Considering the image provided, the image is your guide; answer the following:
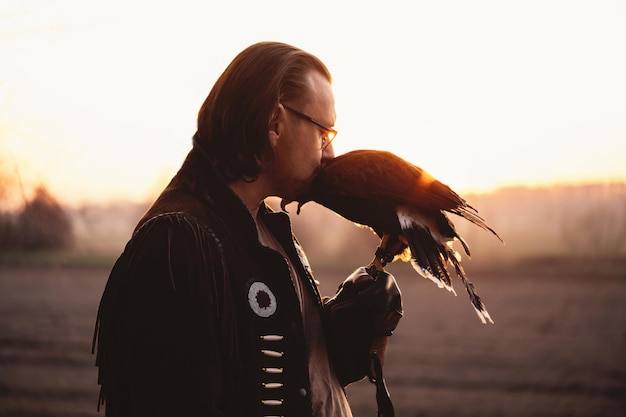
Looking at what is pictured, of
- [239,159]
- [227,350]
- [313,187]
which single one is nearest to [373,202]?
[313,187]

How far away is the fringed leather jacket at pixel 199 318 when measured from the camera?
67.8 inches

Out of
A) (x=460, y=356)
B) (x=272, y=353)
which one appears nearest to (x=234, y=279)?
(x=272, y=353)

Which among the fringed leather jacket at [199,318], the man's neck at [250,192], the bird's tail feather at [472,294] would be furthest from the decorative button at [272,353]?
the bird's tail feather at [472,294]

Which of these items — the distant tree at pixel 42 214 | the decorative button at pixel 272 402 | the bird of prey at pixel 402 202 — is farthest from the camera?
the distant tree at pixel 42 214

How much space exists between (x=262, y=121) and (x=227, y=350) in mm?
576

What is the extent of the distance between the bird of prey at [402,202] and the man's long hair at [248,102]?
226 millimetres

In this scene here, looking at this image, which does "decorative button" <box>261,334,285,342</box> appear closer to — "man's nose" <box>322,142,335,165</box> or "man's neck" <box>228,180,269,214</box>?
"man's neck" <box>228,180,269,214</box>

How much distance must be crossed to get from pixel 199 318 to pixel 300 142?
56 centimetres

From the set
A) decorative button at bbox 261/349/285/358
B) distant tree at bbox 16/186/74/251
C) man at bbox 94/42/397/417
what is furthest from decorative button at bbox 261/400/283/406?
distant tree at bbox 16/186/74/251

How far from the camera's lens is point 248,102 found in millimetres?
1985

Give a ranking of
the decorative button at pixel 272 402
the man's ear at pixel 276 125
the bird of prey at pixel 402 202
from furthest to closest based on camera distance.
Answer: the bird of prey at pixel 402 202 → the man's ear at pixel 276 125 → the decorative button at pixel 272 402

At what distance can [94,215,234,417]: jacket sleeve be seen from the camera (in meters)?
1.71

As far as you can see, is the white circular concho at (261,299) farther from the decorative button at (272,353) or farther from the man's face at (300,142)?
the man's face at (300,142)

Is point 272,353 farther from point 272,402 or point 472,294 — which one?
point 472,294
